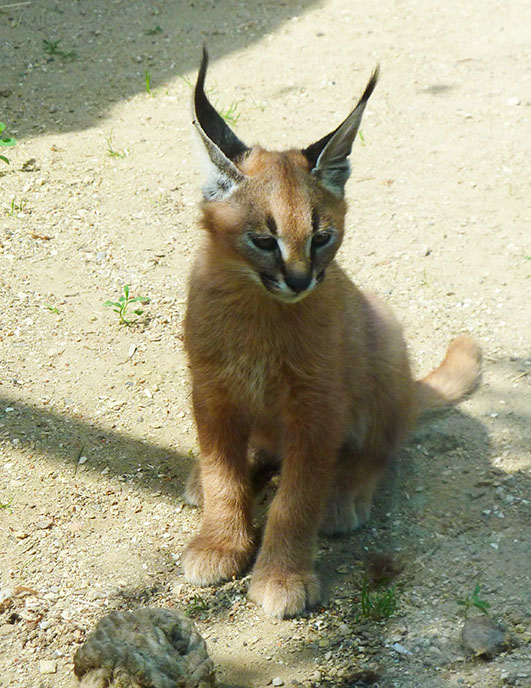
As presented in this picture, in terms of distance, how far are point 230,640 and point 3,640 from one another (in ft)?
3.04

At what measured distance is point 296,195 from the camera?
3.77 m

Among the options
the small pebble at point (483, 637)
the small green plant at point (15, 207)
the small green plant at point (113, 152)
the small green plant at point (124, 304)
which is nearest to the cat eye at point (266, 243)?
the small pebble at point (483, 637)

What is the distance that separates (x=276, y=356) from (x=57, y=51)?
235 inches

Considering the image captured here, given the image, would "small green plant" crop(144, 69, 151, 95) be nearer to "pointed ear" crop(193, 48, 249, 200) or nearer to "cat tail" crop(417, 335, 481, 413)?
"cat tail" crop(417, 335, 481, 413)

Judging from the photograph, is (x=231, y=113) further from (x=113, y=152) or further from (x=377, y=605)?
(x=377, y=605)

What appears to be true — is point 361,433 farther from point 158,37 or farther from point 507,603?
point 158,37

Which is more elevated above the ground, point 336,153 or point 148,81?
point 336,153

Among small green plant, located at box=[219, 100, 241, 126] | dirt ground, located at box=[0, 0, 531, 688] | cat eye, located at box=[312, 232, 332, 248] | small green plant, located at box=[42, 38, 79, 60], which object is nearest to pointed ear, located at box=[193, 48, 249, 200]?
cat eye, located at box=[312, 232, 332, 248]

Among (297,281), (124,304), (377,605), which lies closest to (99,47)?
(124,304)

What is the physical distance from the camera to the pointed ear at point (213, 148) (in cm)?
382

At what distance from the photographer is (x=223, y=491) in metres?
4.36

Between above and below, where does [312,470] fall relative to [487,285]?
above

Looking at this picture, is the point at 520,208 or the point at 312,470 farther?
the point at 520,208

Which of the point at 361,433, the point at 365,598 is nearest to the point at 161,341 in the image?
the point at 361,433
